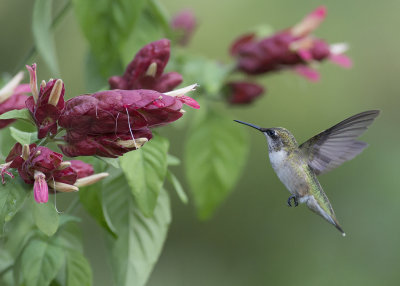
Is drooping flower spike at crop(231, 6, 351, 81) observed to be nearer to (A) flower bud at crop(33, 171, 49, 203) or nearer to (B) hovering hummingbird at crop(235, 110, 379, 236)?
(B) hovering hummingbird at crop(235, 110, 379, 236)

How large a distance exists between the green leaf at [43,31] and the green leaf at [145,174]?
22.4 inches

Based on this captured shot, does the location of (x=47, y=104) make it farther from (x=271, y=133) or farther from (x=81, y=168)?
(x=271, y=133)

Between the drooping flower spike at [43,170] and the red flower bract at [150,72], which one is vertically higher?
the red flower bract at [150,72]

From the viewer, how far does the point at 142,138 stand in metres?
1.51

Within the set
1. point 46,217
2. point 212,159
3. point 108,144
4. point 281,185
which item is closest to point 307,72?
point 212,159

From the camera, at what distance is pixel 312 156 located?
2.33m

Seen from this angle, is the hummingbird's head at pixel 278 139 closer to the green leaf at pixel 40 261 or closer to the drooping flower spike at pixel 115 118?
the drooping flower spike at pixel 115 118

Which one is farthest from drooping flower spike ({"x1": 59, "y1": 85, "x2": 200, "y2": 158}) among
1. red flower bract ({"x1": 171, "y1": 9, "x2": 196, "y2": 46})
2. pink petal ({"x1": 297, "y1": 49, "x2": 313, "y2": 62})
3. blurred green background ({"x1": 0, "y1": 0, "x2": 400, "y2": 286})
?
blurred green background ({"x1": 0, "y1": 0, "x2": 400, "y2": 286})

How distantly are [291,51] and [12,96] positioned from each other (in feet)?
4.12

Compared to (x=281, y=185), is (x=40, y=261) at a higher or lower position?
higher

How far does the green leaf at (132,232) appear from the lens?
196 centimetres

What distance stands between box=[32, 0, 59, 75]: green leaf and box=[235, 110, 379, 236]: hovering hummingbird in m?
0.76

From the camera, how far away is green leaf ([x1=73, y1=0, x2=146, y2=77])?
2082mm

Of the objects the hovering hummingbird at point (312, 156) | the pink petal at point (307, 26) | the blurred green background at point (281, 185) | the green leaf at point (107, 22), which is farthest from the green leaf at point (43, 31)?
the blurred green background at point (281, 185)
